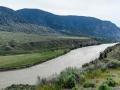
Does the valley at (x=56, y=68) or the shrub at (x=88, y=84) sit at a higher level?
the shrub at (x=88, y=84)

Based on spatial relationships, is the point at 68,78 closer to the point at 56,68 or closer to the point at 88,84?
the point at 88,84

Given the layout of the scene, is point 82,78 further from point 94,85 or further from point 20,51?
point 20,51

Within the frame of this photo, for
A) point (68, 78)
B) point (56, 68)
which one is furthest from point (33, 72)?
point (68, 78)

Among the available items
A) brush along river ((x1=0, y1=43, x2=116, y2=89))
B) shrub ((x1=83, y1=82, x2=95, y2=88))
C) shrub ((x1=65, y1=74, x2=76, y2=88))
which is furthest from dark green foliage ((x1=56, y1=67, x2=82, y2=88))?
brush along river ((x1=0, y1=43, x2=116, y2=89))

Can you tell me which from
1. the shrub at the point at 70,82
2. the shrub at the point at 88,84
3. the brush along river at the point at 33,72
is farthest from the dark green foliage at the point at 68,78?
the brush along river at the point at 33,72

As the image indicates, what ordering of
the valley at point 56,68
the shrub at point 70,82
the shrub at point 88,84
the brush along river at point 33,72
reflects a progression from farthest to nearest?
the brush along river at point 33,72, the valley at point 56,68, the shrub at point 70,82, the shrub at point 88,84

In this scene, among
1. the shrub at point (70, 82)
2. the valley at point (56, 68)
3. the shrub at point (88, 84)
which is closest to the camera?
the shrub at point (88, 84)

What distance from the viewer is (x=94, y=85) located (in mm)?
14578

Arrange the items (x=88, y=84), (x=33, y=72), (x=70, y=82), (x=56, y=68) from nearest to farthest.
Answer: (x=88, y=84)
(x=70, y=82)
(x=33, y=72)
(x=56, y=68)

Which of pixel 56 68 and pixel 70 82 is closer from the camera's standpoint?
pixel 70 82

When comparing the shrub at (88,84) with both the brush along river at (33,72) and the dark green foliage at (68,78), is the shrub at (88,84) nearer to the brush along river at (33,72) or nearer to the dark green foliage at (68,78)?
the dark green foliage at (68,78)

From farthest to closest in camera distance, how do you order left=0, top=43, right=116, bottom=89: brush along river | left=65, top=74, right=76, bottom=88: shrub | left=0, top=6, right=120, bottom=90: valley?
left=0, top=43, right=116, bottom=89: brush along river < left=0, top=6, right=120, bottom=90: valley < left=65, top=74, right=76, bottom=88: shrub

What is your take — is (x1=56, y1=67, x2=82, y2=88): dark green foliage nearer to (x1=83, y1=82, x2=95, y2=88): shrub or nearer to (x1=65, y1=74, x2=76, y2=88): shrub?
(x1=65, y1=74, x2=76, y2=88): shrub

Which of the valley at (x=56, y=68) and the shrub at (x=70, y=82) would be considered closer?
the shrub at (x=70, y=82)
